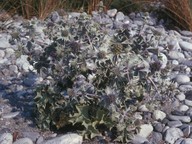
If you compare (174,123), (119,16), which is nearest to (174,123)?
(174,123)

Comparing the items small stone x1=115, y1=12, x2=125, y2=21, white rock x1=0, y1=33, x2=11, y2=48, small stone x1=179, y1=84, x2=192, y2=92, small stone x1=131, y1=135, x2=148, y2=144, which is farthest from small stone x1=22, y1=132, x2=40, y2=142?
small stone x1=115, y1=12, x2=125, y2=21

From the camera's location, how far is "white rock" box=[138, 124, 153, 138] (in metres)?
2.87

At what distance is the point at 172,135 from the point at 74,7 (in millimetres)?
2492

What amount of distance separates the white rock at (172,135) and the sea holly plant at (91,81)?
0.63 feet

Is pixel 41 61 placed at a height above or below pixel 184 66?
above

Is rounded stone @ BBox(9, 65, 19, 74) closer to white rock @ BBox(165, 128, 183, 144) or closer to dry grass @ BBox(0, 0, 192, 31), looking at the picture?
dry grass @ BBox(0, 0, 192, 31)

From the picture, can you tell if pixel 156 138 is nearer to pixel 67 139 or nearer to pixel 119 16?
pixel 67 139

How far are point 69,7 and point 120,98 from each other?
2514mm

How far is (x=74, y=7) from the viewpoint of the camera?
509cm

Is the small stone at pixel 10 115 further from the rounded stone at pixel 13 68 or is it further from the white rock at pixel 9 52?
the white rock at pixel 9 52

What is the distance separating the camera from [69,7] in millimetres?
5031

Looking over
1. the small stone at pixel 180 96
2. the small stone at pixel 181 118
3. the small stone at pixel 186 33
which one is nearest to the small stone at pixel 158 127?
the small stone at pixel 181 118

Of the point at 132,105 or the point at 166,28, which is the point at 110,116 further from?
the point at 166,28

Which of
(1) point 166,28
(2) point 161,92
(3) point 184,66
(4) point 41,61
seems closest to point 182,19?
(1) point 166,28
